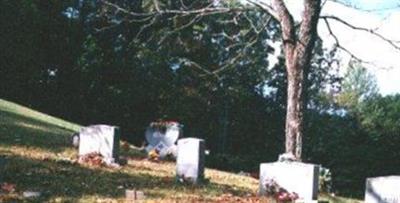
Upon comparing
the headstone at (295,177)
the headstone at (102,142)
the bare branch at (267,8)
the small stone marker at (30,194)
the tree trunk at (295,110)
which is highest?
the bare branch at (267,8)

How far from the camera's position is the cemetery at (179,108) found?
51.8 ft

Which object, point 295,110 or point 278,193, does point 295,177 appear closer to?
point 278,193

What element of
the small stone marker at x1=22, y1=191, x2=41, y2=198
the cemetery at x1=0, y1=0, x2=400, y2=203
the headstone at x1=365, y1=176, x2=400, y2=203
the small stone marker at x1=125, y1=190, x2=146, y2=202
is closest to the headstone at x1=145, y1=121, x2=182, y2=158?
the cemetery at x1=0, y1=0, x2=400, y2=203

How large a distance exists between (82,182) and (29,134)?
8.40 m

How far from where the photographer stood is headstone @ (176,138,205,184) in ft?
54.9

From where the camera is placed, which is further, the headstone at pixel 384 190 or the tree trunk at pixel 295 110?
the tree trunk at pixel 295 110

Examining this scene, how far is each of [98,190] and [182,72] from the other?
38.3 metres

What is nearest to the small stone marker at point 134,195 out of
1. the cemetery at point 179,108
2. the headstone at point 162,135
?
the cemetery at point 179,108

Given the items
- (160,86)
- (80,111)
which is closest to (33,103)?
(80,111)

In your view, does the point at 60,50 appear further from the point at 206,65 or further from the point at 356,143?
the point at 356,143

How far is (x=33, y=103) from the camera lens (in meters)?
52.2

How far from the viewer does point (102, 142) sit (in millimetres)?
18359

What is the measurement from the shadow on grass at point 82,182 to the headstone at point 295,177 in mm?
705

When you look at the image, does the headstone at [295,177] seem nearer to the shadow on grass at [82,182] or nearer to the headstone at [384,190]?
the shadow on grass at [82,182]
